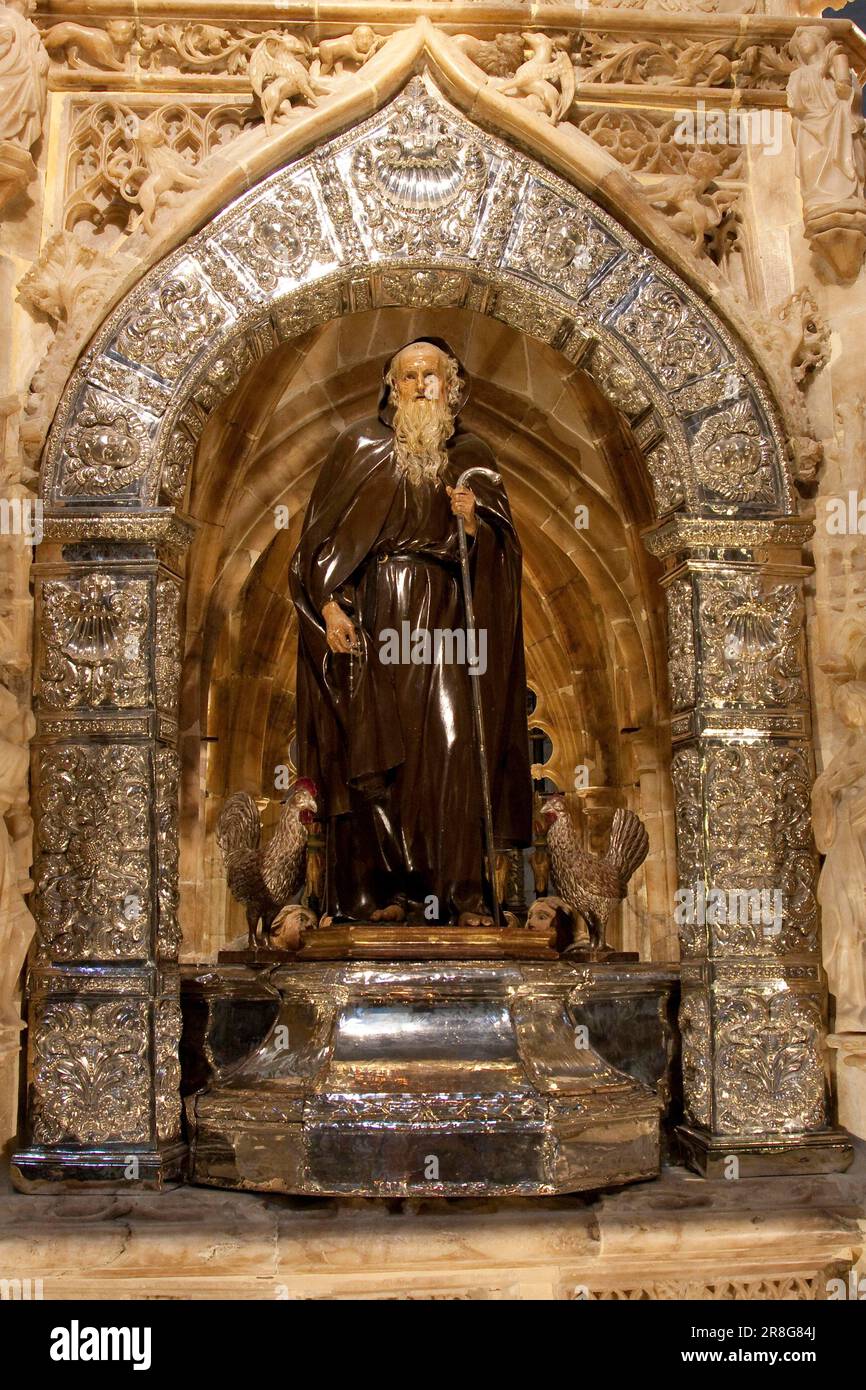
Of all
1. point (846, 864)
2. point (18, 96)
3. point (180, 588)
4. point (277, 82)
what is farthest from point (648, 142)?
point (846, 864)

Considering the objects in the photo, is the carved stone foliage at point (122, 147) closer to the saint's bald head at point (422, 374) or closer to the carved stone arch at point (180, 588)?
the carved stone arch at point (180, 588)

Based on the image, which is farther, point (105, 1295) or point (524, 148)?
point (524, 148)

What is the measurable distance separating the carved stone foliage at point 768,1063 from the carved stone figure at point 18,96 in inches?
178

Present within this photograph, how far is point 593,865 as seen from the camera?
6426 millimetres

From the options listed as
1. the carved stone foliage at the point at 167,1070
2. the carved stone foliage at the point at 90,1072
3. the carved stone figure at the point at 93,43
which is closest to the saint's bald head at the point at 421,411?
the carved stone figure at the point at 93,43

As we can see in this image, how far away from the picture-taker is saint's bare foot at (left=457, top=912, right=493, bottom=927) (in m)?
6.04

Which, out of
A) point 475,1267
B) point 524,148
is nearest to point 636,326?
point 524,148

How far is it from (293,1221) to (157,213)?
4.18m

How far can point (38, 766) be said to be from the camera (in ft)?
18.8

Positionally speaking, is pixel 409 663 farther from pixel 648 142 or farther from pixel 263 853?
pixel 648 142

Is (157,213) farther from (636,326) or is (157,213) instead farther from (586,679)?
(586,679)

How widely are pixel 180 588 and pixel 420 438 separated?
1.38 metres

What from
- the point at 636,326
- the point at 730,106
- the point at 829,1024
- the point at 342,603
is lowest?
the point at 829,1024

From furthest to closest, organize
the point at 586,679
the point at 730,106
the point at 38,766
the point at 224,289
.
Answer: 1. the point at 586,679
2. the point at 730,106
3. the point at 224,289
4. the point at 38,766
